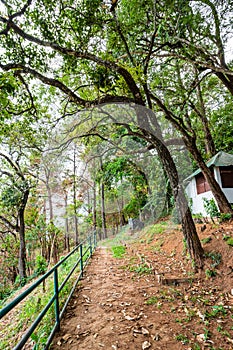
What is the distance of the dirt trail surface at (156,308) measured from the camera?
7.68 ft

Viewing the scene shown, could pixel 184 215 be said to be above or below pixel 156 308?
above

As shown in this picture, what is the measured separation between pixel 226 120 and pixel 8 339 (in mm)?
11719

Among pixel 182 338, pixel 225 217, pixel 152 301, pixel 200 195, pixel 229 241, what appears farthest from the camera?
pixel 200 195

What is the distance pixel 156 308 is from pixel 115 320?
0.66m

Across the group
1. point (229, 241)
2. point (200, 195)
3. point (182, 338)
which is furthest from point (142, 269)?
point (200, 195)

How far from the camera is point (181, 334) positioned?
2438 mm

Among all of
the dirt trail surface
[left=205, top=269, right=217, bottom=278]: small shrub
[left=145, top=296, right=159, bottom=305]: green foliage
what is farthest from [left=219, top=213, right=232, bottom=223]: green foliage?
[left=145, top=296, right=159, bottom=305]: green foliage

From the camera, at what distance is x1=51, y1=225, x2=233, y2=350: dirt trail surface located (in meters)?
2.34

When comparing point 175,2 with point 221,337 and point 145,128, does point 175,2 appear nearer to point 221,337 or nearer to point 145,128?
point 145,128

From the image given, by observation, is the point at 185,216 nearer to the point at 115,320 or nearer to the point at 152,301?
the point at 152,301

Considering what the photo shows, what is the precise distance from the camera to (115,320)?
9.09ft

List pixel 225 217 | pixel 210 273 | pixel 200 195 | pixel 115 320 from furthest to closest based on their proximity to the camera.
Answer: pixel 200 195 → pixel 225 217 → pixel 210 273 → pixel 115 320

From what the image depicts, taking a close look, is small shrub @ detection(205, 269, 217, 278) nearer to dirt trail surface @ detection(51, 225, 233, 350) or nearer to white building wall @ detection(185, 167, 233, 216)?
dirt trail surface @ detection(51, 225, 233, 350)

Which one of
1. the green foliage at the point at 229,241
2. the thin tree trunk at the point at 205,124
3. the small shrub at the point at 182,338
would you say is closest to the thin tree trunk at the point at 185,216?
the green foliage at the point at 229,241
